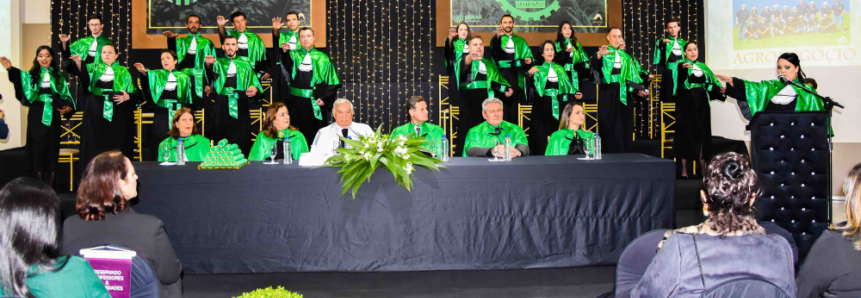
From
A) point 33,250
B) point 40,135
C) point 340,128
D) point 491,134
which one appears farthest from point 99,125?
point 33,250

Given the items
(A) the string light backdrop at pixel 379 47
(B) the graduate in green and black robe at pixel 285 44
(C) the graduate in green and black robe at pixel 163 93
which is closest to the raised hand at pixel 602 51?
(A) the string light backdrop at pixel 379 47

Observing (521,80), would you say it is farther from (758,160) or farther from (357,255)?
(357,255)

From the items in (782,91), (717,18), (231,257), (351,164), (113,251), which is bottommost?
(231,257)

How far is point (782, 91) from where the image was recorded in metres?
5.78

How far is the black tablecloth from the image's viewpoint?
12.4 feet

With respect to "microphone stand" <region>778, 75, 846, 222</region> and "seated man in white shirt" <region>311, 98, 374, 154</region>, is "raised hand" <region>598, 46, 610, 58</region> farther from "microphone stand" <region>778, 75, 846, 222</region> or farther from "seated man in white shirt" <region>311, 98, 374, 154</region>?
"seated man in white shirt" <region>311, 98, 374, 154</region>

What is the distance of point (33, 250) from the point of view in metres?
1.51

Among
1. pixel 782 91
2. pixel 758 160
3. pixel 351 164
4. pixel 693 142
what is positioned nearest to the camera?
pixel 351 164

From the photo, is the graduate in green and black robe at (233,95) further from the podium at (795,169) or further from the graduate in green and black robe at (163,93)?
the podium at (795,169)

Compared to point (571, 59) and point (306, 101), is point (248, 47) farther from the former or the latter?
point (571, 59)

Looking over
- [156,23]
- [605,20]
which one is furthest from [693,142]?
[156,23]

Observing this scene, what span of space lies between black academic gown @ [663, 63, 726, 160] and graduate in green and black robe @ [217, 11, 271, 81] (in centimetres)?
464

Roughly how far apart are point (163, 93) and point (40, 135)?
123 centimetres

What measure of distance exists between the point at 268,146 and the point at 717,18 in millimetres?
5449
